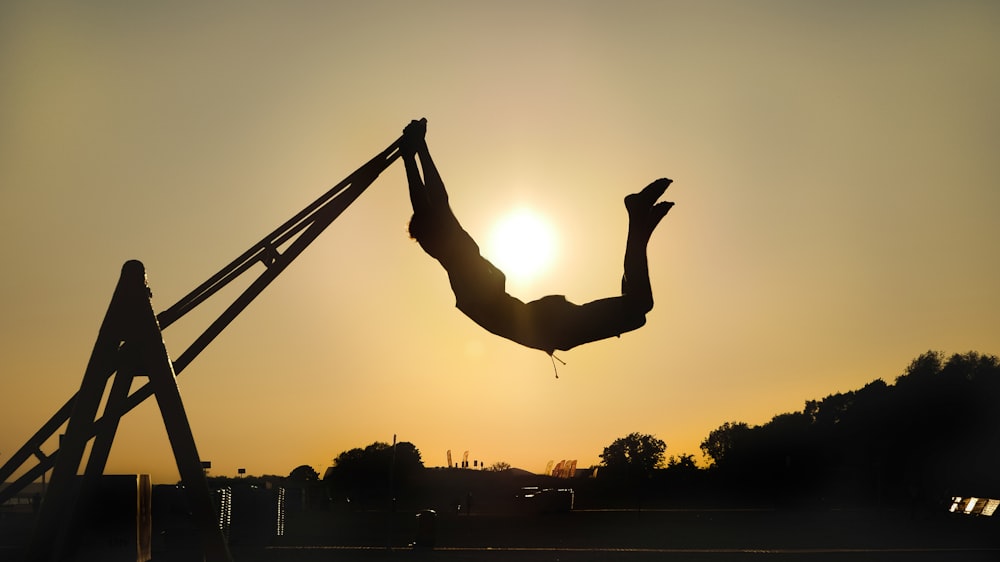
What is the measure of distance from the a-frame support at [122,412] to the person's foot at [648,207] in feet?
14.7

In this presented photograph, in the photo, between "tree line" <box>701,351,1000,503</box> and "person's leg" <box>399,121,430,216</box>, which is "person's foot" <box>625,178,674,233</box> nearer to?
"person's leg" <box>399,121,430,216</box>

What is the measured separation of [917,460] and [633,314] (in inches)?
4848

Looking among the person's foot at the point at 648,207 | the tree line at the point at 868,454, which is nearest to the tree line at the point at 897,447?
the tree line at the point at 868,454

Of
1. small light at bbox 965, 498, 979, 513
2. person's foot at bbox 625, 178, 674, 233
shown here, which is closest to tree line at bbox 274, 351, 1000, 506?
small light at bbox 965, 498, 979, 513

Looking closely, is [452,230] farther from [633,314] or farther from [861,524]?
[861,524]

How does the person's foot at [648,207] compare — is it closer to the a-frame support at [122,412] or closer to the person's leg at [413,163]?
the person's leg at [413,163]

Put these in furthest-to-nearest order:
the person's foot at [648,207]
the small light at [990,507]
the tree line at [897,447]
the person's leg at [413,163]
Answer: the tree line at [897,447]
the small light at [990,507]
the person's leg at [413,163]
the person's foot at [648,207]

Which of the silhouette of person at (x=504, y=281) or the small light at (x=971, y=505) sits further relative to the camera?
the small light at (x=971, y=505)

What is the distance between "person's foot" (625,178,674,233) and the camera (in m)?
9.88

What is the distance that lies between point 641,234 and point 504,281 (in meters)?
1.37

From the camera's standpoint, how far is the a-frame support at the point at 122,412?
9094 mm

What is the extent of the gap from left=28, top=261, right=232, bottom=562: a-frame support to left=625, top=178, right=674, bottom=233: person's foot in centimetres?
449

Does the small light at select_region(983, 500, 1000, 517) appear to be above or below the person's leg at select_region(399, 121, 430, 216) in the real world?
below

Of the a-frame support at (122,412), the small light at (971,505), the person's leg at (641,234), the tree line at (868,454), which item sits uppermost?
the tree line at (868,454)
